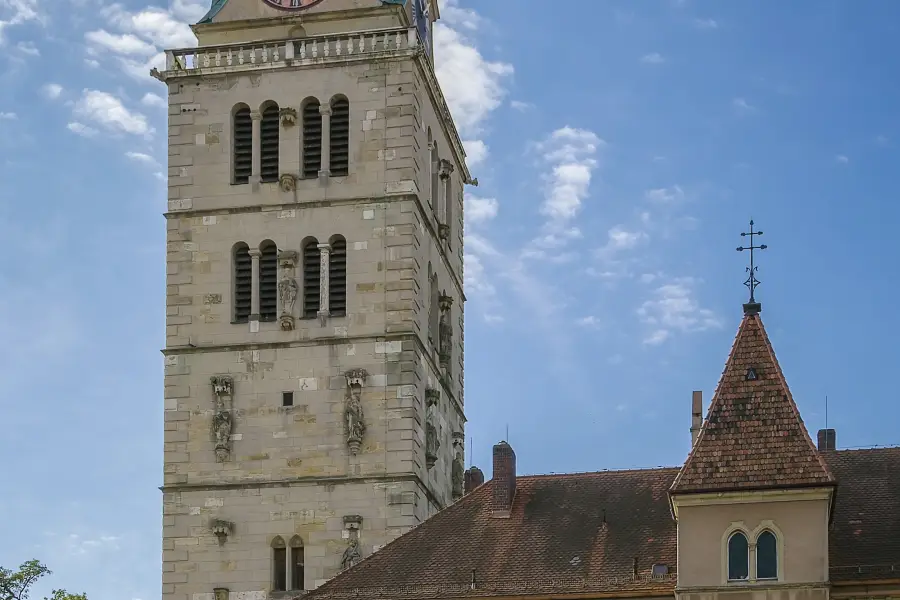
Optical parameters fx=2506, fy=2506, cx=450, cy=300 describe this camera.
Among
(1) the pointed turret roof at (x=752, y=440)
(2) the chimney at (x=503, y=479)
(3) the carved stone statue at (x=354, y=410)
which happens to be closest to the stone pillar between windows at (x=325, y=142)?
(3) the carved stone statue at (x=354, y=410)

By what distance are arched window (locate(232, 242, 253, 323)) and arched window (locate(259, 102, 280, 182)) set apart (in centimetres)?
215

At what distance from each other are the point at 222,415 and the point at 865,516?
19.7 meters

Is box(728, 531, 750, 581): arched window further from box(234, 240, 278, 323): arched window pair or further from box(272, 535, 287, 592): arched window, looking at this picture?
box(234, 240, 278, 323): arched window pair

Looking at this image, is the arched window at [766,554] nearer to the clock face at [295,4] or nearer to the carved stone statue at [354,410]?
the carved stone statue at [354,410]

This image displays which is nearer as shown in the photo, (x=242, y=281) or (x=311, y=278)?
(x=311, y=278)

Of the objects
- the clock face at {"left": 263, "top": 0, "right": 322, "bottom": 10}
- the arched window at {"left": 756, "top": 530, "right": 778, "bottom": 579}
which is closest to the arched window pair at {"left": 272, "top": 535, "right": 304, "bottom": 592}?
the clock face at {"left": 263, "top": 0, "right": 322, "bottom": 10}

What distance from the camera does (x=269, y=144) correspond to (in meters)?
69.1

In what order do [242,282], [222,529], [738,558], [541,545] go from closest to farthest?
[738,558]
[541,545]
[222,529]
[242,282]

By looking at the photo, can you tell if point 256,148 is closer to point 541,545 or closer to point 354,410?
point 354,410

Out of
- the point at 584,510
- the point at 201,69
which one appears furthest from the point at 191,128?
the point at 584,510

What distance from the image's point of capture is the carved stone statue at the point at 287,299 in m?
66.8

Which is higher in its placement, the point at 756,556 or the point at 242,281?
the point at 242,281

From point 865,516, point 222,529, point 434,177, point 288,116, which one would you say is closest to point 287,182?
point 288,116

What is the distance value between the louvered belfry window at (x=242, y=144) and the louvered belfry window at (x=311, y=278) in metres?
2.79
